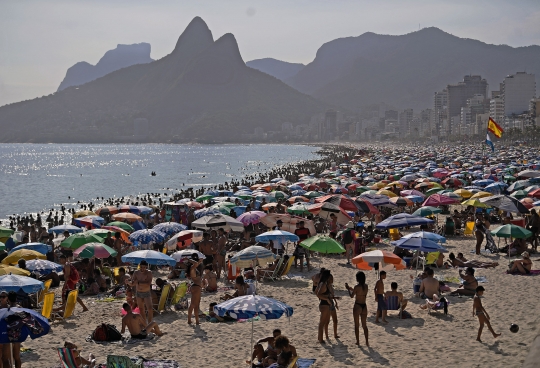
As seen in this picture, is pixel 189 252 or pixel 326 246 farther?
pixel 189 252

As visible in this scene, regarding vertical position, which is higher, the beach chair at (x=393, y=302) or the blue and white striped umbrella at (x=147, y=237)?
the blue and white striped umbrella at (x=147, y=237)

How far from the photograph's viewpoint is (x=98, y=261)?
14594 mm

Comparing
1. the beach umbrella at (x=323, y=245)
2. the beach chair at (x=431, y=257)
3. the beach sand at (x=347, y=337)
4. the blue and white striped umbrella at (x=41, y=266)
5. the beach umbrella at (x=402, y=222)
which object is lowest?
the beach sand at (x=347, y=337)

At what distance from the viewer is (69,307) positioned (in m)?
11.3

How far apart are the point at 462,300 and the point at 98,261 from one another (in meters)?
8.40

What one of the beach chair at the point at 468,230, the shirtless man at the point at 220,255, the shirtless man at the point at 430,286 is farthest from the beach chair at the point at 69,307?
the beach chair at the point at 468,230

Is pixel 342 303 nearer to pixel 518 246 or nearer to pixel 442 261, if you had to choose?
pixel 442 261

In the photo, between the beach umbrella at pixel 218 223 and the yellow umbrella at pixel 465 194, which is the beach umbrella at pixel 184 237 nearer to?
the beach umbrella at pixel 218 223

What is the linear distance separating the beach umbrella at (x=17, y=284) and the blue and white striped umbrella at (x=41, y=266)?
2.24m

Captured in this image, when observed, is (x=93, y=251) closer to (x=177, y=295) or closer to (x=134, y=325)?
(x=177, y=295)

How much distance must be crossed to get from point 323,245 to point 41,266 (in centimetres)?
588

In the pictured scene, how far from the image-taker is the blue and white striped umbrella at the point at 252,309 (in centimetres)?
767

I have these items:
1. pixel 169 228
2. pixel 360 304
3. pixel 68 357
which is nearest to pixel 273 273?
pixel 169 228

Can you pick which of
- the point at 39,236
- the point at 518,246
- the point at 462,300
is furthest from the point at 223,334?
the point at 39,236
